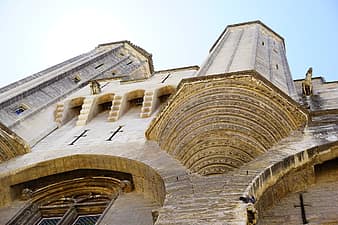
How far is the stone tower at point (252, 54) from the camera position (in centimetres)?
1209

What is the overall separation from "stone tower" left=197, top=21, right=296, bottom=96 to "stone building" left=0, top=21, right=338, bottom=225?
0.07 m

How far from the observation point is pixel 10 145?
38.8 feet

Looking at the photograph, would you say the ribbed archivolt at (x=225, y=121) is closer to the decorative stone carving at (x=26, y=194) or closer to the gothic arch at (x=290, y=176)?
the gothic arch at (x=290, y=176)

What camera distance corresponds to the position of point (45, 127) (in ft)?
46.2

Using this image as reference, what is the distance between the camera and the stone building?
25.4ft

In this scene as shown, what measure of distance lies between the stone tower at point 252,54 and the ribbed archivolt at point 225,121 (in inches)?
52.5

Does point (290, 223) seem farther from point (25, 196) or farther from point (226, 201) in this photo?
point (25, 196)

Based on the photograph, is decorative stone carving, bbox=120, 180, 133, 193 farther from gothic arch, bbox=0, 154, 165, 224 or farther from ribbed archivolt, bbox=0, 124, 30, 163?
ribbed archivolt, bbox=0, 124, 30, 163

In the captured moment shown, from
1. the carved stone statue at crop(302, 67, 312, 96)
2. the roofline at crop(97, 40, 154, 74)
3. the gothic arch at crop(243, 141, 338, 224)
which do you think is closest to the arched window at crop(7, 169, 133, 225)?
the gothic arch at crop(243, 141, 338, 224)

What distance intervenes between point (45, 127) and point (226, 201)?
790 centimetres

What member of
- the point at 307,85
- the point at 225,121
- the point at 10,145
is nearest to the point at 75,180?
the point at 10,145

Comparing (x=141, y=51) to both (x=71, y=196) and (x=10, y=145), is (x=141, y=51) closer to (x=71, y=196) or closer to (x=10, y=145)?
(x=10, y=145)

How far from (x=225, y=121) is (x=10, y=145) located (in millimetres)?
4604

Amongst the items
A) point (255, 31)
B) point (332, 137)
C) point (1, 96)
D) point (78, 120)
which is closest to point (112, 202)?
point (332, 137)
